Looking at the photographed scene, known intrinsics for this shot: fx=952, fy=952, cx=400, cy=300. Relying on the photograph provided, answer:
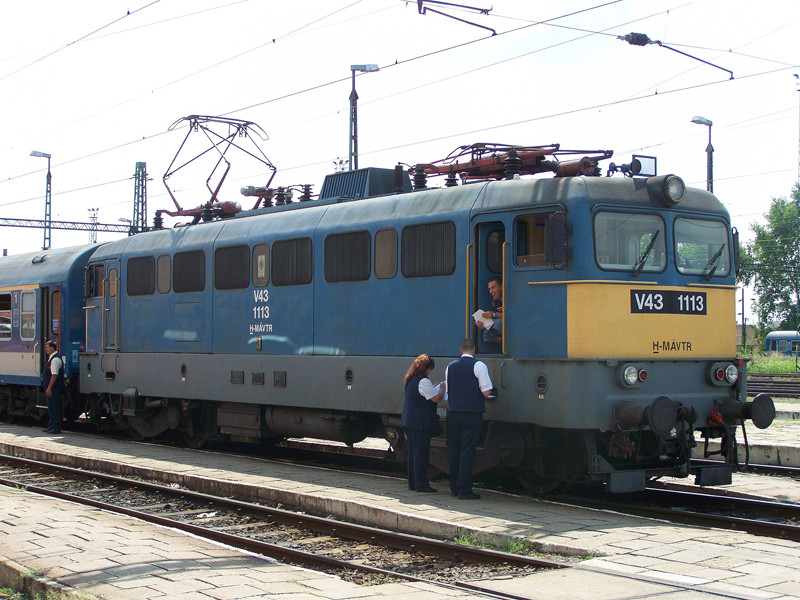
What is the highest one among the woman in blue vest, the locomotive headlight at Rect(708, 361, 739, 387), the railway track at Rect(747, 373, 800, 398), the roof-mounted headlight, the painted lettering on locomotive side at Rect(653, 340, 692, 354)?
the roof-mounted headlight

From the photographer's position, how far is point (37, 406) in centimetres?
1961

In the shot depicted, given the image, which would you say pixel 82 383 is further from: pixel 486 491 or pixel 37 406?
pixel 486 491

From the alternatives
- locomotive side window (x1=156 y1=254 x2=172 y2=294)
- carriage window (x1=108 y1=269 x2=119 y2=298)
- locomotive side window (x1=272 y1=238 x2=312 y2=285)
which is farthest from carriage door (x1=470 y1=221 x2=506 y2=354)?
carriage window (x1=108 y1=269 x2=119 y2=298)

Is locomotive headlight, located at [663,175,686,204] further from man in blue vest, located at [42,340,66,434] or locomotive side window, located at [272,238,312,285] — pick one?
man in blue vest, located at [42,340,66,434]

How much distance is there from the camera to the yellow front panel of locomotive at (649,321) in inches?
387

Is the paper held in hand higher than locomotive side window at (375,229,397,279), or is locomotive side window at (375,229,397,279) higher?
locomotive side window at (375,229,397,279)

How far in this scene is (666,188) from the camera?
10.5 m

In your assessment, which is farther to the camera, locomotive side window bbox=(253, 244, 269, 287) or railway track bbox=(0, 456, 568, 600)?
locomotive side window bbox=(253, 244, 269, 287)

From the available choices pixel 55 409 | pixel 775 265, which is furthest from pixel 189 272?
pixel 775 265

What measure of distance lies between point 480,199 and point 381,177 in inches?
112

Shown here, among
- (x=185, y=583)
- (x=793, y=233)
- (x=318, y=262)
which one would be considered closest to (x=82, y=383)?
(x=318, y=262)

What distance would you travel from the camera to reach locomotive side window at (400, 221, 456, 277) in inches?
436

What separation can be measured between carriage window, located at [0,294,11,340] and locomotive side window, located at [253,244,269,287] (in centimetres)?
897

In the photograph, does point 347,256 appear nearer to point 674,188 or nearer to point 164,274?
point 674,188
